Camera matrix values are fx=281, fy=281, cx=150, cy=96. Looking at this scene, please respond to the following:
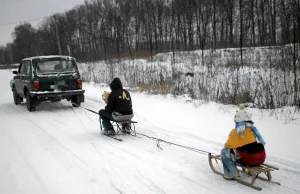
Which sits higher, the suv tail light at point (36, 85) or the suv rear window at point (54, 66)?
the suv rear window at point (54, 66)

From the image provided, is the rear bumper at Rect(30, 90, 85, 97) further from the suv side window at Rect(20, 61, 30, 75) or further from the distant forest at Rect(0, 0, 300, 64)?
the distant forest at Rect(0, 0, 300, 64)

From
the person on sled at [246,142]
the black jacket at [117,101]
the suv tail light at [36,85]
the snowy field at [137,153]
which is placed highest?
the suv tail light at [36,85]

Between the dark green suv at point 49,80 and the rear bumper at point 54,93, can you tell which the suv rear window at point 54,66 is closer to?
the dark green suv at point 49,80

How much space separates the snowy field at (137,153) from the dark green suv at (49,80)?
94 centimetres

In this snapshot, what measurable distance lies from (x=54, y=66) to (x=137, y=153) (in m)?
6.41

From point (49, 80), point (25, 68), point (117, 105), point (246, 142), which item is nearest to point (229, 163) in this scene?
point (246, 142)

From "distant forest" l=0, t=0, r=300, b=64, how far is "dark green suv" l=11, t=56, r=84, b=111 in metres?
15.9

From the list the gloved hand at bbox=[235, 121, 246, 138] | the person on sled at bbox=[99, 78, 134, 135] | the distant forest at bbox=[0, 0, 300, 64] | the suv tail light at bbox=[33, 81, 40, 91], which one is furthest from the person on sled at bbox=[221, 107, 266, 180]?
the distant forest at bbox=[0, 0, 300, 64]

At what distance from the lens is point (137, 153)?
243 inches

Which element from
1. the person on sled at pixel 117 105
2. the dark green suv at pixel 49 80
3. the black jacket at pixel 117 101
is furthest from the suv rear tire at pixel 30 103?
the black jacket at pixel 117 101

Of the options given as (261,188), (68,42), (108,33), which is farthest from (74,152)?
(68,42)

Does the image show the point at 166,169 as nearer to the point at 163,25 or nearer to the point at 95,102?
the point at 95,102

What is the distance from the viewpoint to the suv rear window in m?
10.7

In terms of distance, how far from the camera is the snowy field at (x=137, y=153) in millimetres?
4656
